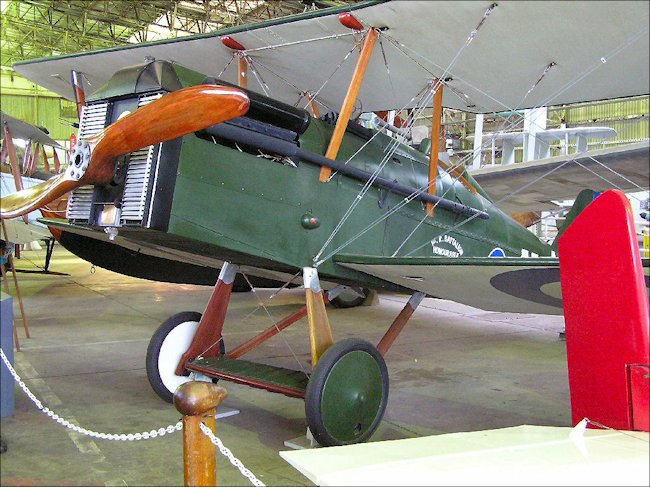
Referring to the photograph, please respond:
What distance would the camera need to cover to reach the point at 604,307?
224cm

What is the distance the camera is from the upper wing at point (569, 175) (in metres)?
2.02

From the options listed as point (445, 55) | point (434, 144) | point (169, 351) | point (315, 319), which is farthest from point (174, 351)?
point (445, 55)

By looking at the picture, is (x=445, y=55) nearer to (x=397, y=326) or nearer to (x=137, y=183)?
(x=137, y=183)

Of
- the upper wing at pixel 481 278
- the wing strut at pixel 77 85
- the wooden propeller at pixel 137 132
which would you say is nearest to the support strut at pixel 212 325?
the upper wing at pixel 481 278

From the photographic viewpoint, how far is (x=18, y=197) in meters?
3.23

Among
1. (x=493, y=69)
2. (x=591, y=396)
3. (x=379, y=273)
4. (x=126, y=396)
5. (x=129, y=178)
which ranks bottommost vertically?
(x=126, y=396)

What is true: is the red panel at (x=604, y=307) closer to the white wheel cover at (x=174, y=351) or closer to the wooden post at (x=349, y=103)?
the wooden post at (x=349, y=103)

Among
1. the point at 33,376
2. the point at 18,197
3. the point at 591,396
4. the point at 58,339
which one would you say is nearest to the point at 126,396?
the point at 33,376

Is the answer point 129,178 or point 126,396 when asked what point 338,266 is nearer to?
point 129,178

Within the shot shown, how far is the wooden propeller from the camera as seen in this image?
105 inches

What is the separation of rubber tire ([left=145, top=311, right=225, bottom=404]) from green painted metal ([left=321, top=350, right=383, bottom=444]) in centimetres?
122

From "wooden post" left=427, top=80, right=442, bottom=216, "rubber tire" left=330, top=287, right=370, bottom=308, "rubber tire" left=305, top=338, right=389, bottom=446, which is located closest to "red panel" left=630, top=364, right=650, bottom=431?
"rubber tire" left=305, top=338, right=389, bottom=446

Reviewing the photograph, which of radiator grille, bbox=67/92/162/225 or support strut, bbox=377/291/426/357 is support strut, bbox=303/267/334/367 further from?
radiator grille, bbox=67/92/162/225

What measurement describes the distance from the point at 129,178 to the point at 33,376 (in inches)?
98.7
